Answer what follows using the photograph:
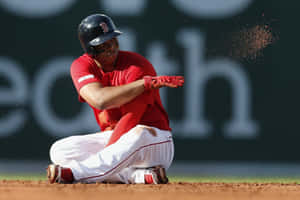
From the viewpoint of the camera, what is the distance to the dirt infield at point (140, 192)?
4238 millimetres

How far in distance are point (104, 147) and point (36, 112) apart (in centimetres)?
266

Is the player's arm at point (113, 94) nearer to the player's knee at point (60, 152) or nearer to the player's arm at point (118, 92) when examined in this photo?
the player's arm at point (118, 92)

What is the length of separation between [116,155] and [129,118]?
0.33 metres

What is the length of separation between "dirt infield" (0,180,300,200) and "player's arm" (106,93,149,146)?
371 millimetres

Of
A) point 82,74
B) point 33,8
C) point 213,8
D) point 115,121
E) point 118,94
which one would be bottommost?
point 115,121

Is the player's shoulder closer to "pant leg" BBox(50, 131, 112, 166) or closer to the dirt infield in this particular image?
"pant leg" BBox(50, 131, 112, 166)

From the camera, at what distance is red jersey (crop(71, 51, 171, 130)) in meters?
5.15

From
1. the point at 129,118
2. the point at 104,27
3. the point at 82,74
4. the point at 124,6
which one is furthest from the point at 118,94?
the point at 124,6

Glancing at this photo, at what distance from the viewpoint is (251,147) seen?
7.74 m

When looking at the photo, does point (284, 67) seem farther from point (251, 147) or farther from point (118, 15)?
point (118, 15)

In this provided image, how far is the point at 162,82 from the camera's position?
477 cm

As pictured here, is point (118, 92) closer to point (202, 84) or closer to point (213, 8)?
point (202, 84)

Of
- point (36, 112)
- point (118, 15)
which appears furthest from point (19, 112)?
point (118, 15)

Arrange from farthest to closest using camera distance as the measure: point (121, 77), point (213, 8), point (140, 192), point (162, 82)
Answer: point (213, 8) → point (121, 77) → point (162, 82) → point (140, 192)
